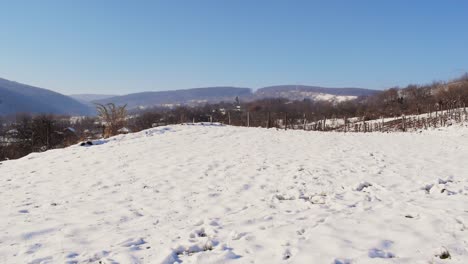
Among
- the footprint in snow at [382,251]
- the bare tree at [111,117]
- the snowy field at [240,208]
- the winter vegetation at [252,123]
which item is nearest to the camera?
the footprint in snow at [382,251]

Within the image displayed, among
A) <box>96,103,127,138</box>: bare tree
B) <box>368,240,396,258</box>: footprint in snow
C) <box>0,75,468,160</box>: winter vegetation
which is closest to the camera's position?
<box>368,240,396,258</box>: footprint in snow

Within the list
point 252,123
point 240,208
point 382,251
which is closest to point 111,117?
point 240,208

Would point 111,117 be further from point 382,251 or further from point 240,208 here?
point 382,251

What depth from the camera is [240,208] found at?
7992mm

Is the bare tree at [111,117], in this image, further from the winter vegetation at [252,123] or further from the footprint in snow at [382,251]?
the footprint in snow at [382,251]

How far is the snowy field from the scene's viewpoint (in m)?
5.32

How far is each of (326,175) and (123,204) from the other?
6338mm

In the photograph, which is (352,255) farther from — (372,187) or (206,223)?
(372,187)

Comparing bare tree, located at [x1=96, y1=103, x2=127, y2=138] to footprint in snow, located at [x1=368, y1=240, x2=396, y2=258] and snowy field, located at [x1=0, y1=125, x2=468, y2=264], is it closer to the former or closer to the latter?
snowy field, located at [x1=0, y1=125, x2=468, y2=264]

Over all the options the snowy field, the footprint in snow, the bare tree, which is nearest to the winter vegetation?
the bare tree

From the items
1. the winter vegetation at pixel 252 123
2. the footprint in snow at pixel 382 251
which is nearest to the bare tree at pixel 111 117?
the winter vegetation at pixel 252 123

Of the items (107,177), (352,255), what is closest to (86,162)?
(107,177)

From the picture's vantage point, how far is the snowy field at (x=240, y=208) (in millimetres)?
Result: 5316

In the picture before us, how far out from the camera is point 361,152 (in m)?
15.6
